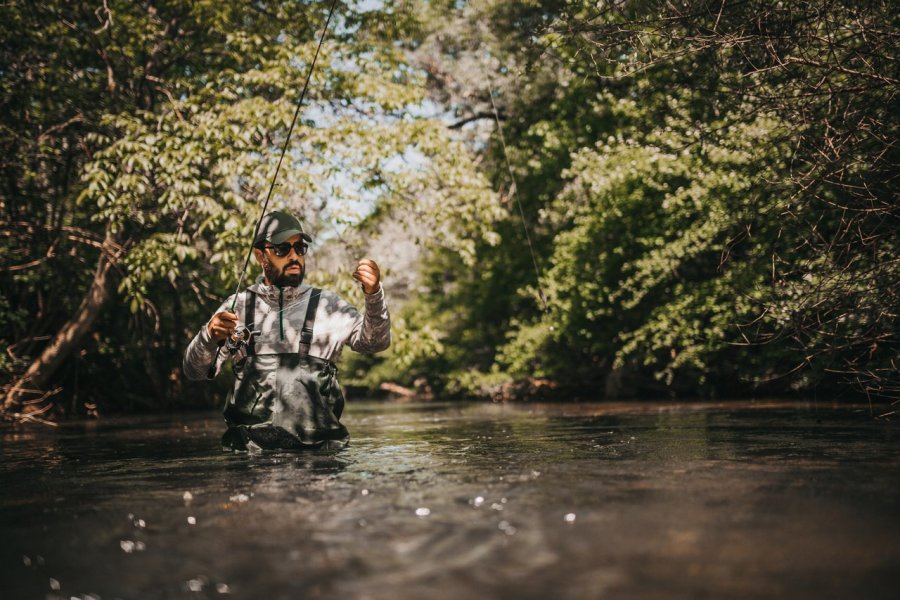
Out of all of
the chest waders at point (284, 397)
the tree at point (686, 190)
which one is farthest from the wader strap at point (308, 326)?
the tree at point (686, 190)

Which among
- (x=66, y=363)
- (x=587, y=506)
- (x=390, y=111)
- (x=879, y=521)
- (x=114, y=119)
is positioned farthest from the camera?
(x=66, y=363)

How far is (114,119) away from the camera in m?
12.4

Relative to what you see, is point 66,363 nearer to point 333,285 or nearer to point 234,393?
point 333,285

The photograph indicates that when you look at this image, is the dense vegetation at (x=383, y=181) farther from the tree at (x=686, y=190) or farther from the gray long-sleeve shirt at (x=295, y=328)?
the gray long-sleeve shirt at (x=295, y=328)

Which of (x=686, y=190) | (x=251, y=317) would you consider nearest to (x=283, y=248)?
(x=251, y=317)

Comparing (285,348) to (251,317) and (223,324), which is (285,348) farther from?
(223,324)

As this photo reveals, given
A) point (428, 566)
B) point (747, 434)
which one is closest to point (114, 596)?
point (428, 566)

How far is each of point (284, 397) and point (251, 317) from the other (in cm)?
64

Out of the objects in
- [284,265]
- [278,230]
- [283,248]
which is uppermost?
[278,230]

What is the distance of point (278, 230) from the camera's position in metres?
5.86

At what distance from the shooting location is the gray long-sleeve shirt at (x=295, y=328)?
5.59m

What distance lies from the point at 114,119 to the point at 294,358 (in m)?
8.47

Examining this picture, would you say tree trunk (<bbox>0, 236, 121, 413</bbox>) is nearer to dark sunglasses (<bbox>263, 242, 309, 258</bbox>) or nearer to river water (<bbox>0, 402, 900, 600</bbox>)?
river water (<bbox>0, 402, 900, 600</bbox>)

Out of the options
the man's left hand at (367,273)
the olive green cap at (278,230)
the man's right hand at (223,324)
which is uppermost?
the olive green cap at (278,230)
